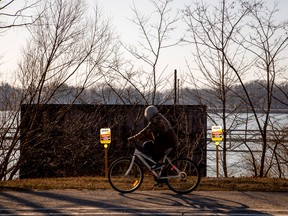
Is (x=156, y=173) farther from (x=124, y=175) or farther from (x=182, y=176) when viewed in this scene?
(x=124, y=175)

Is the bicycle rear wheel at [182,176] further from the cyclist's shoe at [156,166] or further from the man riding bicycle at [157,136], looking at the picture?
the man riding bicycle at [157,136]

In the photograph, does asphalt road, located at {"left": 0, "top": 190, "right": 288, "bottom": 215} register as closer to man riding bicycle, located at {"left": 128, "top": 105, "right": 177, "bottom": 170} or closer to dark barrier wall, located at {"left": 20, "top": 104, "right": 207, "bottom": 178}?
man riding bicycle, located at {"left": 128, "top": 105, "right": 177, "bottom": 170}

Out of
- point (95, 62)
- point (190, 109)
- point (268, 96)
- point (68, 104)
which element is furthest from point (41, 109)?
point (268, 96)

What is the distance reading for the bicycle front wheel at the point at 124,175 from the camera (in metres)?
8.94

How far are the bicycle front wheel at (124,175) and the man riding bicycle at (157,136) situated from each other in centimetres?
32

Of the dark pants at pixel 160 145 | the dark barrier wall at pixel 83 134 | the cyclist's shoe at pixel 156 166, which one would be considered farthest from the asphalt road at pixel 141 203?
the dark barrier wall at pixel 83 134

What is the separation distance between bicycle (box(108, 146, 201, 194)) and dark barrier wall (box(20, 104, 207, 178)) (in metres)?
6.79

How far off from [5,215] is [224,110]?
32.1ft

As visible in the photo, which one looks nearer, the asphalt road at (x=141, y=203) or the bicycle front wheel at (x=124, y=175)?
the asphalt road at (x=141, y=203)

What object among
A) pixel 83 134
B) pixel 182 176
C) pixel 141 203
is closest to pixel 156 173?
pixel 182 176

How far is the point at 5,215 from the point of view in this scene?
720cm

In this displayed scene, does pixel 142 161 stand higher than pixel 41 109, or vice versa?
pixel 41 109

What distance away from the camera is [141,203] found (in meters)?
7.94

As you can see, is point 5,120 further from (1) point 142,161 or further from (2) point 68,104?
(1) point 142,161
